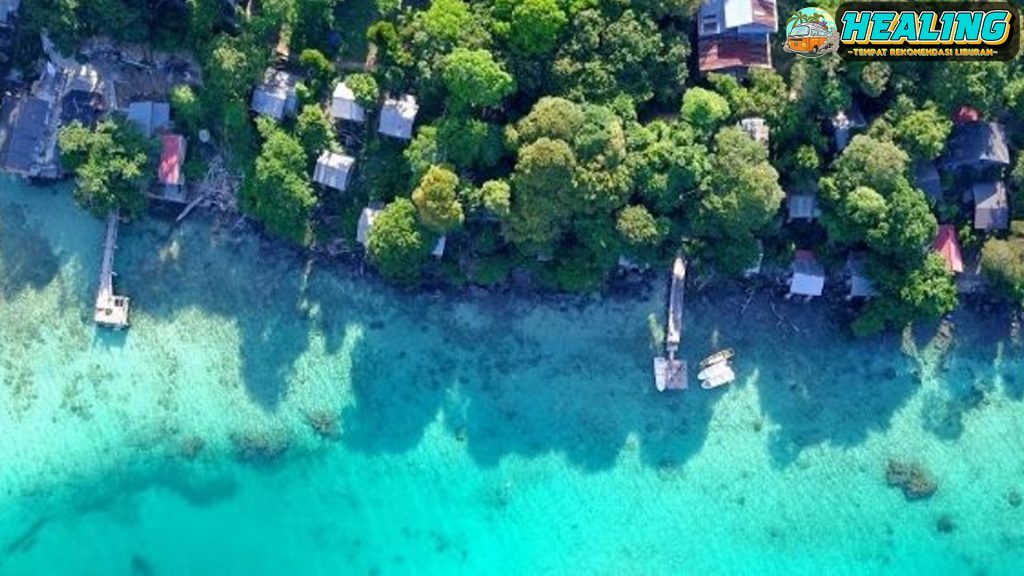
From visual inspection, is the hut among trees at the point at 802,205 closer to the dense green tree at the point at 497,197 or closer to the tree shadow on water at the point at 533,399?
the tree shadow on water at the point at 533,399

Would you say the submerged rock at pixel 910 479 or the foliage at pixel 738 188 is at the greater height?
the foliage at pixel 738 188

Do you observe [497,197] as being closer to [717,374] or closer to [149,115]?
[717,374]

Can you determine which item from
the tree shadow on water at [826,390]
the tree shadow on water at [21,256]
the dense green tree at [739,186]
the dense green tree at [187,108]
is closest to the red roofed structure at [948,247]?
the tree shadow on water at [826,390]

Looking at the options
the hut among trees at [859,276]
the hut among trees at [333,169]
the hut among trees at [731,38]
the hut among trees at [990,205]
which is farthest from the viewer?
the hut among trees at [859,276]

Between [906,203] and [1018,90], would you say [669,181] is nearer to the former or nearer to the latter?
[906,203]

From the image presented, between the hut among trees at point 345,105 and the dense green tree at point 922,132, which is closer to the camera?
the dense green tree at point 922,132

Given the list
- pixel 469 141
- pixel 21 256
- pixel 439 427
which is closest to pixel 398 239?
pixel 469 141

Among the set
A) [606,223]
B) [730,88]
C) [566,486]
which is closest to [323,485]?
[566,486]
